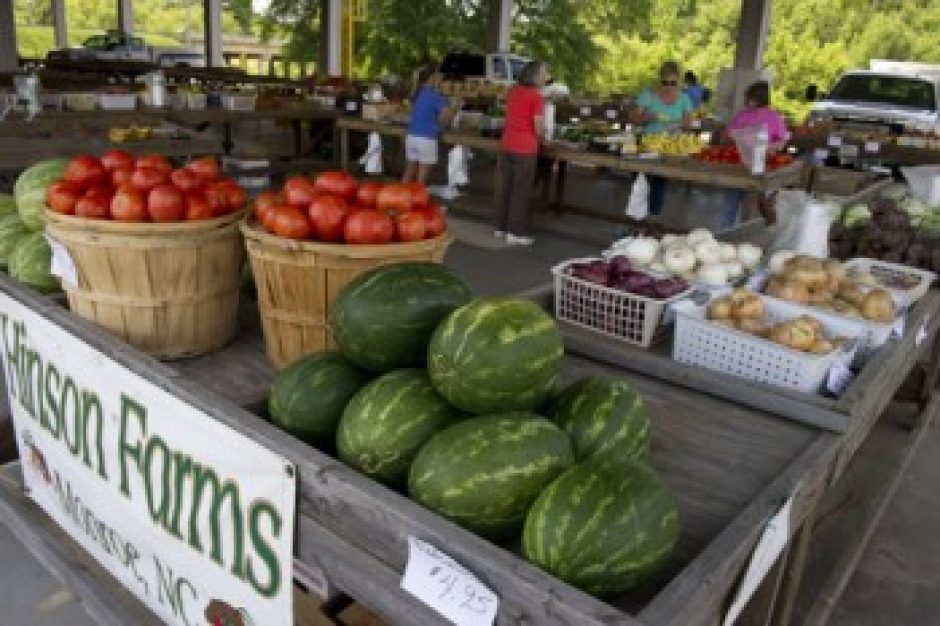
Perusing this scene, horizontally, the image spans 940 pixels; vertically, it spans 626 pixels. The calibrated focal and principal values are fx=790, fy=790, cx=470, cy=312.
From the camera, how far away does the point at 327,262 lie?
164 centimetres

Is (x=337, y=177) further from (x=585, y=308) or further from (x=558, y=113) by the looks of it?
(x=558, y=113)

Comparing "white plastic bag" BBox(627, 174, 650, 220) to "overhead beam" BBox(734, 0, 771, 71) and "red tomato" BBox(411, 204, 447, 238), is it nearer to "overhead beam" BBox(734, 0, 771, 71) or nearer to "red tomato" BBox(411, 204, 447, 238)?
"red tomato" BBox(411, 204, 447, 238)

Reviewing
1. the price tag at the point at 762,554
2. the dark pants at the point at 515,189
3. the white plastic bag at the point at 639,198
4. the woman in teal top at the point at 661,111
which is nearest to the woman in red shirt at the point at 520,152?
the dark pants at the point at 515,189

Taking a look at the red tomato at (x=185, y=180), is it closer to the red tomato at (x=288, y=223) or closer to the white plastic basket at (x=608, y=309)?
the red tomato at (x=288, y=223)

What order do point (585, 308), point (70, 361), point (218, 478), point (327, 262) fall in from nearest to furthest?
point (218, 478), point (327, 262), point (70, 361), point (585, 308)

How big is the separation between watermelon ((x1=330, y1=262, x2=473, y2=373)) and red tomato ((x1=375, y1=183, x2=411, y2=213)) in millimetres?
361

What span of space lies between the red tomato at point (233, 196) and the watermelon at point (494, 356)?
0.85 metres

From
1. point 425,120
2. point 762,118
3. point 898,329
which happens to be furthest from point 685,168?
point 898,329

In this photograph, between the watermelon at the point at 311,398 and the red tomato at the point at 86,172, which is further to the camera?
the red tomato at the point at 86,172

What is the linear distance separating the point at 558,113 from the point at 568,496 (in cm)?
1131

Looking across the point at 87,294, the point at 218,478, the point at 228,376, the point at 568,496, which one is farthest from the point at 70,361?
the point at 568,496

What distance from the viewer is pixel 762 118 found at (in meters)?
7.06

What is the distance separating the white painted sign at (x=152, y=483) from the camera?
4.44ft

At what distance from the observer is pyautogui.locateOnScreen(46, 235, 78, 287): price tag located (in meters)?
1.79
